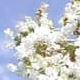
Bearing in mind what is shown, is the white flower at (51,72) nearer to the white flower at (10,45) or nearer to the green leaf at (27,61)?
the green leaf at (27,61)

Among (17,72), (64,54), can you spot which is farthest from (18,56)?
(64,54)

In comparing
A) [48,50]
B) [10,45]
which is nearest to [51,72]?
[48,50]

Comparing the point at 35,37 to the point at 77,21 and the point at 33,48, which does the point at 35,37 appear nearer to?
the point at 33,48

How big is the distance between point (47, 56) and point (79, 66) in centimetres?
81

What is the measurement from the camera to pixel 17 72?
884 centimetres

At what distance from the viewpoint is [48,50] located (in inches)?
344

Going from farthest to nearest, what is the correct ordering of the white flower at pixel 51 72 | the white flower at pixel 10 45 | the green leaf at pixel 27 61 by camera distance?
1. the white flower at pixel 10 45
2. the green leaf at pixel 27 61
3. the white flower at pixel 51 72

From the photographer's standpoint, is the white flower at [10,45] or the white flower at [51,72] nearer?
the white flower at [51,72]

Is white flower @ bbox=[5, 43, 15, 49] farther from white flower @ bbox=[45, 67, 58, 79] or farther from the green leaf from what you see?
white flower @ bbox=[45, 67, 58, 79]

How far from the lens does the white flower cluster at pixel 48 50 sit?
833cm

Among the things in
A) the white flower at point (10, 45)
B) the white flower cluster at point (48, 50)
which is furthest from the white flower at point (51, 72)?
the white flower at point (10, 45)

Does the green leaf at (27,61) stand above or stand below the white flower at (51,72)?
above

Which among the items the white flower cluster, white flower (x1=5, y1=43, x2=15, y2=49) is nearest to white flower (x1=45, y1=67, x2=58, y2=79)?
the white flower cluster

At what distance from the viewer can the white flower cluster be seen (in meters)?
8.33
